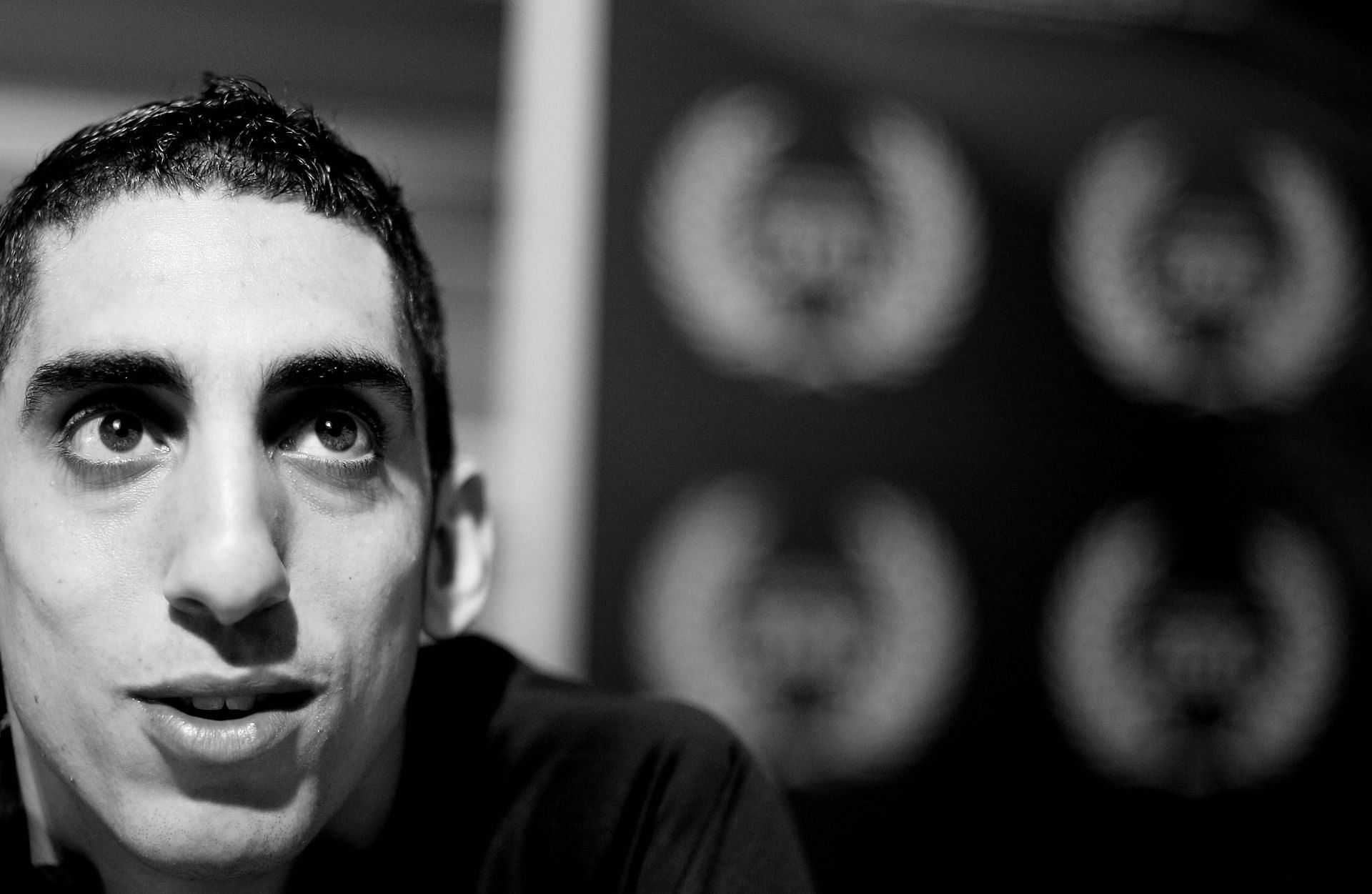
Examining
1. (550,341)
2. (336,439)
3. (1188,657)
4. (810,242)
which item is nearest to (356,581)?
(336,439)

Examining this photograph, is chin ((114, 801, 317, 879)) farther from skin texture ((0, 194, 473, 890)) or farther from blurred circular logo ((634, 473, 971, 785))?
blurred circular logo ((634, 473, 971, 785))

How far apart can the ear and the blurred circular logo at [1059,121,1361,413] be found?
1.01m

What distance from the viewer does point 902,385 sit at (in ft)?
4.97

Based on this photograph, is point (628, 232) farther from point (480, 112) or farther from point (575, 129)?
point (480, 112)

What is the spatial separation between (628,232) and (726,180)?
0.48 ft

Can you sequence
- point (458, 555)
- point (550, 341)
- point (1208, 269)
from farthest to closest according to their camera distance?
point (1208, 269)
point (550, 341)
point (458, 555)

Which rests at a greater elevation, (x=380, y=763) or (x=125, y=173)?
(x=125, y=173)

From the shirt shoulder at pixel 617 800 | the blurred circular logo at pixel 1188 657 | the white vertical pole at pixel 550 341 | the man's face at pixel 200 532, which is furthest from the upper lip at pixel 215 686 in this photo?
the blurred circular logo at pixel 1188 657

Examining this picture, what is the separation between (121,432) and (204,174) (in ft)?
0.50

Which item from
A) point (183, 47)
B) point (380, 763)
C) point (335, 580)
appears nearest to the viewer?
point (335, 580)

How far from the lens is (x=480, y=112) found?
1.51 metres

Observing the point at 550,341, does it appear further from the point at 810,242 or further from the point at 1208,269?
the point at 1208,269

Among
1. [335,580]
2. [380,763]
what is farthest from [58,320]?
[380,763]

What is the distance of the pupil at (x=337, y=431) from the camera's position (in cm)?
65
